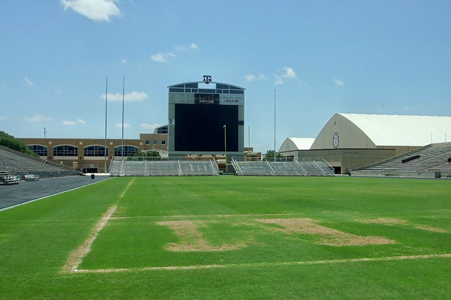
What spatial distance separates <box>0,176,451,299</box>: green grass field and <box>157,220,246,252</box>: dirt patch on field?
0.03 metres

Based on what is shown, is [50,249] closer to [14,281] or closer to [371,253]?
[14,281]

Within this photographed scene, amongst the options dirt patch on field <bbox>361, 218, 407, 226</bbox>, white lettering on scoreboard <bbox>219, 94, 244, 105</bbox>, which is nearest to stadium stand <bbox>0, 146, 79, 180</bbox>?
white lettering on scoreboard <bbox>219, 94, 244, 105</bbox>

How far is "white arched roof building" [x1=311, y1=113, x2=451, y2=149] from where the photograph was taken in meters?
83.9

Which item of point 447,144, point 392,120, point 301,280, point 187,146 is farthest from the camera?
point 392,120

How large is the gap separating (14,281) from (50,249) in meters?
2.35

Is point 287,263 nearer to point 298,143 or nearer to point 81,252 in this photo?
point 81,252

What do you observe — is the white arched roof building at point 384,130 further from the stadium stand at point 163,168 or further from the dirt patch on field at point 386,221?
the dirt patch on field at point 386,221

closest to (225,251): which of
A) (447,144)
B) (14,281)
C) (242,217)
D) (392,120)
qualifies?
(14,281)

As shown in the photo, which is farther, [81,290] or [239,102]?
[239,102]

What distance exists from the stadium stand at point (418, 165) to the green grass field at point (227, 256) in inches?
1942

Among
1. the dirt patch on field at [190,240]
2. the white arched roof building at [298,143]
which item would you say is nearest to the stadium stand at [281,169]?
the white arched roof building at [298,143]

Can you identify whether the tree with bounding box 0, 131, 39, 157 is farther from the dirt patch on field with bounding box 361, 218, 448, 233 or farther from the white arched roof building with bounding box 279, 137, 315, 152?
the dirt patch on field with bounding box 361, 218, 448, 233

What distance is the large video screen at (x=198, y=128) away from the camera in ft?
226

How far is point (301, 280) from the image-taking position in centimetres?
599
